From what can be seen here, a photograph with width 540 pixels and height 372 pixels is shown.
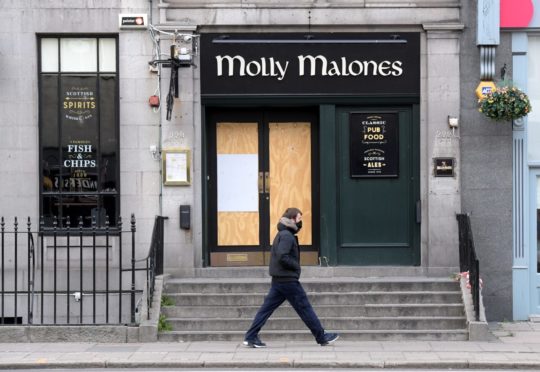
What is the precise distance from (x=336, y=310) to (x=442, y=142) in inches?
125

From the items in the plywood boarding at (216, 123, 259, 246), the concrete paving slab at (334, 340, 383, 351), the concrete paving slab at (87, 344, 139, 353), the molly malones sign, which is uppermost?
the molly malones sign

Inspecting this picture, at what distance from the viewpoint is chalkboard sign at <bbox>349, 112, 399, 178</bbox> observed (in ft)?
47.3

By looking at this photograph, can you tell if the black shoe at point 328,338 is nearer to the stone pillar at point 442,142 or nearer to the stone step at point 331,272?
the stone step at point 331,272

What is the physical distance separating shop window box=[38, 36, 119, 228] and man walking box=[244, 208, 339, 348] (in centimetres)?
358

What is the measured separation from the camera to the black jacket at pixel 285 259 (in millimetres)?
11758

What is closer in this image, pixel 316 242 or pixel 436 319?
pixel 436 319

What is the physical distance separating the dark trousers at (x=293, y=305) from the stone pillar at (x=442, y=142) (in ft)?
9.79

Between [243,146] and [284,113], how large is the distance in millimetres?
843

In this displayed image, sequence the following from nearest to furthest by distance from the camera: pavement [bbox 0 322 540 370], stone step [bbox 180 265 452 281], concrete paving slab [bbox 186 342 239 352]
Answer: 1. pavement [bbox 0 322 540 370]
2. concrete paving slab [bbox 186 342 239 352]
3. stone step [bbox 180 265 452 281]

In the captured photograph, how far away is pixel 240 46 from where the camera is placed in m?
14.3

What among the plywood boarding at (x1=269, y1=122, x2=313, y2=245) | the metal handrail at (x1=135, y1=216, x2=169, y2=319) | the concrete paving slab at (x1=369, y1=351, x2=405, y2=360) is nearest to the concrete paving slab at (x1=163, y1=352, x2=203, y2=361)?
the metal handrail at (x1=135, y1=216, x2=169, y2=319)

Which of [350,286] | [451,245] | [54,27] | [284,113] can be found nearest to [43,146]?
[54,27]

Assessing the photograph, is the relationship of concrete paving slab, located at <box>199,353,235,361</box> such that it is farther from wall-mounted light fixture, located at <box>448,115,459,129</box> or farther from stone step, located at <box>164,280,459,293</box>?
wall-mounted light fixture, located at <box>448,115,459,129</box>

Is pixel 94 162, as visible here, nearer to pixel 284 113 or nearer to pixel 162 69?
pixel 162 69
